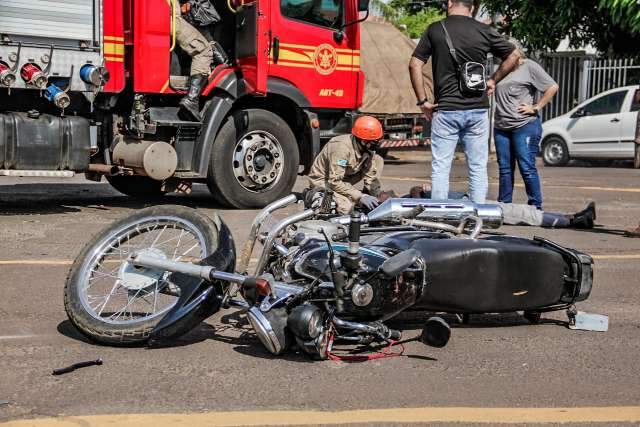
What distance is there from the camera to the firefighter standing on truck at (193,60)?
34.6ft

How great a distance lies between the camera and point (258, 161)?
11.1 metres

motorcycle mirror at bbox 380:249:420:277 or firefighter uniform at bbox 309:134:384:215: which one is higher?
firefighter uniform at bbox 309:134:384:215

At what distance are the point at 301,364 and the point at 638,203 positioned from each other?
8333 mm

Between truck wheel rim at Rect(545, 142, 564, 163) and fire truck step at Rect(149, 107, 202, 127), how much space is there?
11.8m

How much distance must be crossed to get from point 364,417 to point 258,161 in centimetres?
736

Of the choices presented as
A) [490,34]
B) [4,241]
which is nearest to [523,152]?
[490,34]

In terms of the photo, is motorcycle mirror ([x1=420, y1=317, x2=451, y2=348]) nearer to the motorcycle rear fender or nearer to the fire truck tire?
the motorcycle rear fender

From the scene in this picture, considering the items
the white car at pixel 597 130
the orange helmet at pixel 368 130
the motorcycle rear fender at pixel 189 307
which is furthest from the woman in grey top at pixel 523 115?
the white car at pixel 597 130

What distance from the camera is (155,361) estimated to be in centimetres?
468

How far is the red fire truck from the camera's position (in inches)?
387

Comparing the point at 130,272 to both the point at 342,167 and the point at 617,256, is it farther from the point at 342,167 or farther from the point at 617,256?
the point at 617,256

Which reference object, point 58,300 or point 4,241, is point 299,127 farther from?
point 58,300

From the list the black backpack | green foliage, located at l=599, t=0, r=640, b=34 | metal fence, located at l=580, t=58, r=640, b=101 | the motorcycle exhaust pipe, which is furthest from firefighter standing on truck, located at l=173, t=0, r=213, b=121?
metal fence, located at l=580, t=58, r=640, b=101

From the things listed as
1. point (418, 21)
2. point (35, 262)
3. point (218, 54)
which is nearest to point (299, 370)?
point (35, 262)
